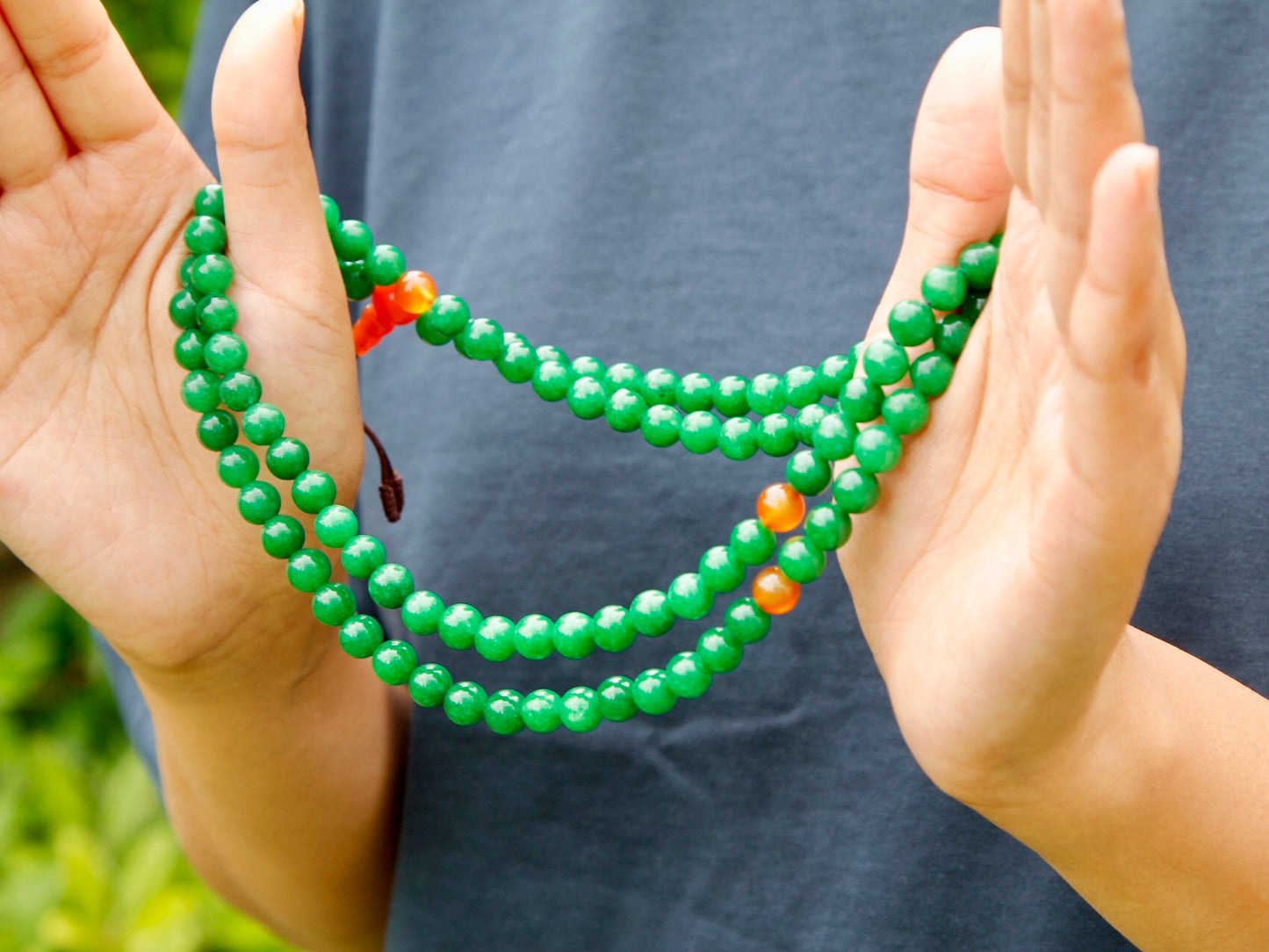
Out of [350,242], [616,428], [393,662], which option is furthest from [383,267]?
[393,662]

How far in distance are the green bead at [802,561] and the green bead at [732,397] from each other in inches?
6.7

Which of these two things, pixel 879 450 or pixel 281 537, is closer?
pixel 879 450

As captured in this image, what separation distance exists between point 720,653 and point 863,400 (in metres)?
0.25

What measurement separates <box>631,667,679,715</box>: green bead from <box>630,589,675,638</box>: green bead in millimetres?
41

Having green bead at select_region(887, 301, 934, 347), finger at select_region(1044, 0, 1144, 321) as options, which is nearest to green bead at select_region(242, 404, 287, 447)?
green bead at select_region(887, 301, 934, 347)

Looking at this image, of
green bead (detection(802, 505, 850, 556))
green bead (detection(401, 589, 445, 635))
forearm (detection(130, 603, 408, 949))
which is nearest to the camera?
green bead (detection(802, 505, 850, 556))

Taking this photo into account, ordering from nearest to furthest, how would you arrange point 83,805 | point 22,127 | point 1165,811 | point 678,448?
point 1165,811 < point 22,127 < point 678,448 < point 83,805

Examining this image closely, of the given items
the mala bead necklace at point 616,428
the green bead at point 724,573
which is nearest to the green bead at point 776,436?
the mala bead necklace at point 616,428

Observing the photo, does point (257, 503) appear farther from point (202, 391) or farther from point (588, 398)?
point (588, 398)

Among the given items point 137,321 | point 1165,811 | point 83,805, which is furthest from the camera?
point 83,805

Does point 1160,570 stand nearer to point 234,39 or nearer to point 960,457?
point 960,457

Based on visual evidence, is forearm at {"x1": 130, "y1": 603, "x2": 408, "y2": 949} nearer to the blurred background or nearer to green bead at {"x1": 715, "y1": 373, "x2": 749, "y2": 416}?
green bead at {"x1": 715, "y1": 373, "x2": 749, "y2": 416}

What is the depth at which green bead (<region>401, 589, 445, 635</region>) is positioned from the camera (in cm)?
94

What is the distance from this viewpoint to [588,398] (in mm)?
1003
